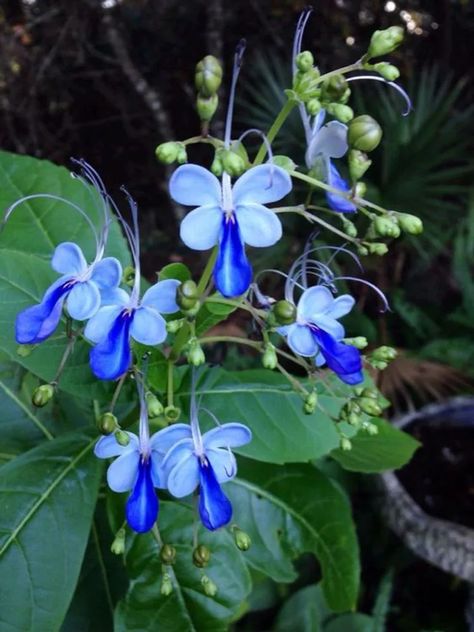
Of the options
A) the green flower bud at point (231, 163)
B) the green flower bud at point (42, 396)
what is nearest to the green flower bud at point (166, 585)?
the green flower bud at point (42, 396)

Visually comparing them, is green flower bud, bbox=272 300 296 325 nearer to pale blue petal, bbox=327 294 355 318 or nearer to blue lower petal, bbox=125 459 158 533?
pale blue petal, bbox=327 294 355 318

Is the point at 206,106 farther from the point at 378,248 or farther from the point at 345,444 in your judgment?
the point at 345,444

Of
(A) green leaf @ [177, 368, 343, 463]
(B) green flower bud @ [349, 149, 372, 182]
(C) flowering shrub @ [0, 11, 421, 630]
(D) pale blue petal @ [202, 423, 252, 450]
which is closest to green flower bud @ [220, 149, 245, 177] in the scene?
(C) flowering shrub @ [0, 11, 421, 630]

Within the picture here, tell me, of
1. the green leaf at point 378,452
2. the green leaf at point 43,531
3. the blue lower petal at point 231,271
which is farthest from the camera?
the green leaf at point 378,452

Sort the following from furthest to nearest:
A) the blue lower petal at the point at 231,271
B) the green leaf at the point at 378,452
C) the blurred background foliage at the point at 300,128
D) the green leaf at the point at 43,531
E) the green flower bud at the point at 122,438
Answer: the blurred background foliage at the point at 300,128 → the green leaf at the point at 378,452 → the green leaf at the point at 43,531 → the green flower bud at the point at 122,438 → the blue lower petal at the point at 231,271

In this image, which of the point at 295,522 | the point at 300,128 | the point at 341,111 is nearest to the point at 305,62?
the point at 341,111

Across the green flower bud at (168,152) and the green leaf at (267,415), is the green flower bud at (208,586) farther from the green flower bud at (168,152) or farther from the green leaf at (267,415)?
the green flower bud at (168,152)
